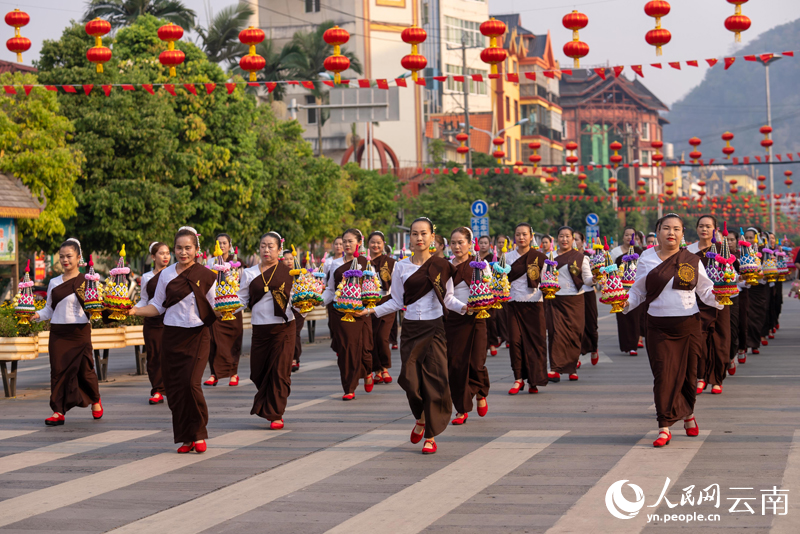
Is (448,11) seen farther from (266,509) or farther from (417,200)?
(266,509)

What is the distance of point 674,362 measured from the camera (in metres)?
8.88

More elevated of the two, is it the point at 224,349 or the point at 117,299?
the point at 117,299

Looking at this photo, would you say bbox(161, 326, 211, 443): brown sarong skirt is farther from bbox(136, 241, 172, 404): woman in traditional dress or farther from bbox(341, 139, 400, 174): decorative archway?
bbox(341, 139, 400, 174): decorative archway

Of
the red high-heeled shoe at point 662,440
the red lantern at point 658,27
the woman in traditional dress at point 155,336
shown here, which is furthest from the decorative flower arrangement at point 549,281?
the woman in traditional dress at point 155,336

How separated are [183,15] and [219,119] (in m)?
11.0

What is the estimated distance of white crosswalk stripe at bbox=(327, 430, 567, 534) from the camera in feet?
20.9

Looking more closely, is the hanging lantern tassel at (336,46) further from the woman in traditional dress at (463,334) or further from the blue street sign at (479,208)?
the blue street sign at (479,208)

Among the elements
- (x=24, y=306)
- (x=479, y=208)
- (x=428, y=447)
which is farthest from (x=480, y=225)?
(x=428, y=447)

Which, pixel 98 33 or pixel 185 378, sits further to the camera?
pixel 98 33

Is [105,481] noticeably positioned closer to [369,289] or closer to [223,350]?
[369,289]

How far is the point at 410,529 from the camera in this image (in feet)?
20.4

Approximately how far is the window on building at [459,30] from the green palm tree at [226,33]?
40849 mm

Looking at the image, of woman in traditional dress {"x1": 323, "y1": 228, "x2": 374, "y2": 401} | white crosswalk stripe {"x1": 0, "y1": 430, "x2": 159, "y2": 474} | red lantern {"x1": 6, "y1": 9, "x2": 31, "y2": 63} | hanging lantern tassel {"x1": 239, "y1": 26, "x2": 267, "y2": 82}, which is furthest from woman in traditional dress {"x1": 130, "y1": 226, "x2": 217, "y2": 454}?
red lantern {"x1": 6, "y1": 9, "x2": 31, "y2": 63}

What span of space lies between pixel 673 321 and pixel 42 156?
18.8m
